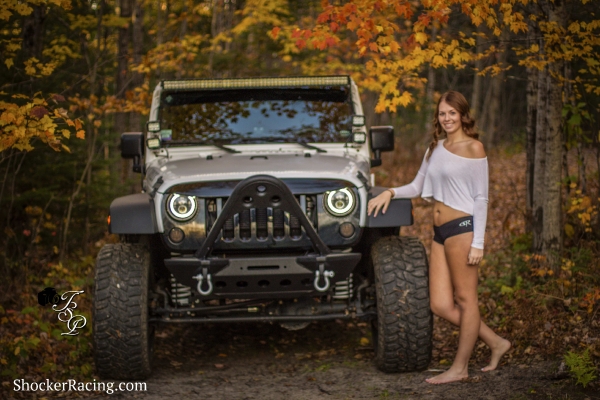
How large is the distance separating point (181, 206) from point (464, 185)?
1785 millimetres

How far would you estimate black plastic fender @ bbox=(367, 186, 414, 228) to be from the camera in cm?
453

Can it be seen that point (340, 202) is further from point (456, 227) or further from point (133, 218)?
point (133, 218)

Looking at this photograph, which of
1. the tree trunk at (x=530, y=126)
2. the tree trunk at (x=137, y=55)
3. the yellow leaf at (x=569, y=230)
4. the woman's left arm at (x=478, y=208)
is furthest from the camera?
the tree trunk at (x=137, y=55)

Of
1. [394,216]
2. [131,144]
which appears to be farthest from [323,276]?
[131,144]

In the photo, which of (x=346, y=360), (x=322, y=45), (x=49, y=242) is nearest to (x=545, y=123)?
(x=322, y=45)

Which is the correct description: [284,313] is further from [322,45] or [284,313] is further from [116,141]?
[116,141]

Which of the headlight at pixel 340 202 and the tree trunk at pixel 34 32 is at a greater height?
the tree trunk at pixel 34 32

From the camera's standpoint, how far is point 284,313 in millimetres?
4785

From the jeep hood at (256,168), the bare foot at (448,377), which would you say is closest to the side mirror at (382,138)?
the jeep hood at (256,168)

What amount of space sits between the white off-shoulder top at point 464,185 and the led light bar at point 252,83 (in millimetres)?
1707

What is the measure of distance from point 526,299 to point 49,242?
5169 mm

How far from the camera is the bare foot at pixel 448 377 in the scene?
14.4 ft

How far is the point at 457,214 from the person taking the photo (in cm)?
429

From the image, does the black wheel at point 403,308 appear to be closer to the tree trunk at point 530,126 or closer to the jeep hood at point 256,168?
the jeep hood at point 256,168
